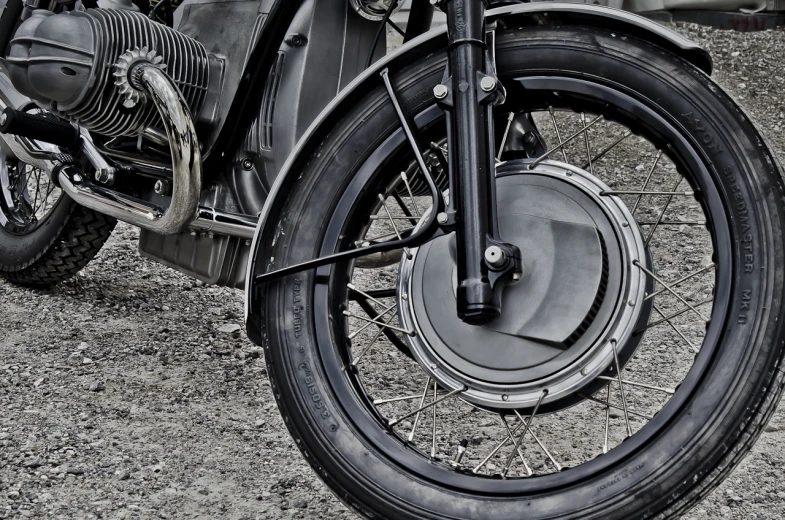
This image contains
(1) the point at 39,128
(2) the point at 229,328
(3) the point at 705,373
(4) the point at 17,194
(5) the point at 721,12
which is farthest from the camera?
(5) the point at 721,12

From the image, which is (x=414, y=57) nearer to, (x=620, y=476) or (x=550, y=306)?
(x=550, y=306)

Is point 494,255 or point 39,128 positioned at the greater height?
point 39,128

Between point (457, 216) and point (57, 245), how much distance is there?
192 cm

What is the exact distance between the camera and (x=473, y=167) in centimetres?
142

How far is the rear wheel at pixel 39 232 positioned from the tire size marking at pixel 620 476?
2.11 metres

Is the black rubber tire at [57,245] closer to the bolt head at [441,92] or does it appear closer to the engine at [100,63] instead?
the engine at [100,63]

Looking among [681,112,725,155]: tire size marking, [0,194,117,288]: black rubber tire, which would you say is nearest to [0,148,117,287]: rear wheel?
[0,194,117,288]: black rubber tire

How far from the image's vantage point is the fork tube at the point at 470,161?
Answer: 140cm

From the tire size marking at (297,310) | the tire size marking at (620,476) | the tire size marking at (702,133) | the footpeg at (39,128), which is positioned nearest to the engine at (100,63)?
the footpeg at (39,128)

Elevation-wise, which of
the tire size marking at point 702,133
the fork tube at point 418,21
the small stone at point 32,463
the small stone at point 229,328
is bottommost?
the small stone at point 32,463

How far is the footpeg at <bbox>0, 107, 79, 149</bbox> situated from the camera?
7.66 ft

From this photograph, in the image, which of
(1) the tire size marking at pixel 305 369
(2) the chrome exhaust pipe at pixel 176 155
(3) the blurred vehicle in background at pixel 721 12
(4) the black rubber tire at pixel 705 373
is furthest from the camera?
(3) the blurred vehicle in background at pixel 721 12

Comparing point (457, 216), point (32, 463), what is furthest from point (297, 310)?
point (32, 463)

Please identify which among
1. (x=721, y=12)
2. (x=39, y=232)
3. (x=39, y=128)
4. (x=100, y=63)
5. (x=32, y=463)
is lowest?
(x=32, y=463)
